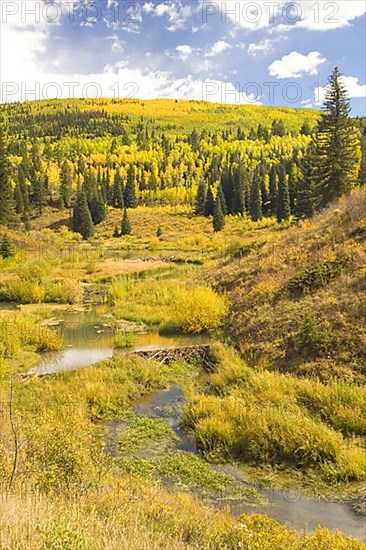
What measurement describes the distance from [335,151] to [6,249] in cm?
3058

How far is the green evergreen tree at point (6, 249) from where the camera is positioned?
43125 mm

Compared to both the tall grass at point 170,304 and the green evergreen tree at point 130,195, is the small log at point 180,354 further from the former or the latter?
the green evergreen tree at point 130,195

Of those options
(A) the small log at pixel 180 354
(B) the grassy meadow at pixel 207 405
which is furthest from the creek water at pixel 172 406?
(A) the small log at pixel 180 354

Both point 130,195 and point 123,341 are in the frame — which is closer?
point 123,341

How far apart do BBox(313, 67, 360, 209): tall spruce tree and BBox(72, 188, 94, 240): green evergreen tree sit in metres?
49.3

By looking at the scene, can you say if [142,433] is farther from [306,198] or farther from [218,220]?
[218,220]

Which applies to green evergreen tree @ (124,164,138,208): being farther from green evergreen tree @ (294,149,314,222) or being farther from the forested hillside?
green evergreen tree @ (294,149,314,222)

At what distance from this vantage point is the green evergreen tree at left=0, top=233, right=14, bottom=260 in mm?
A: 43125

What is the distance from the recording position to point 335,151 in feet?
139

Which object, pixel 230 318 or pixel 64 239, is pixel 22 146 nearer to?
pixel 64 239

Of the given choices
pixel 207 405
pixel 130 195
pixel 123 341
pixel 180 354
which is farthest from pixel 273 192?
pixel 207 405

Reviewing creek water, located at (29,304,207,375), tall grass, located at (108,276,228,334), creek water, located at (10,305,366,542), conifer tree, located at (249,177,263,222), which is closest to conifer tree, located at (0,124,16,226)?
tall grass, located at (108,276,228,334)

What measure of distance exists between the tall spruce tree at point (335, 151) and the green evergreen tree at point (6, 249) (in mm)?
28522

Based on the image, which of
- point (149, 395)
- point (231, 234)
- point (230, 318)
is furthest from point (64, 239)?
point (149, 395)
